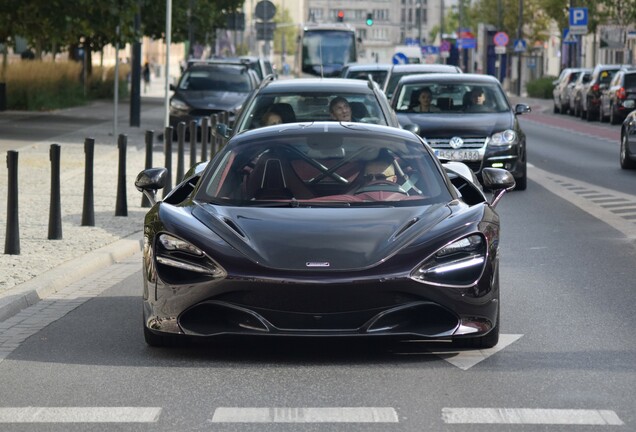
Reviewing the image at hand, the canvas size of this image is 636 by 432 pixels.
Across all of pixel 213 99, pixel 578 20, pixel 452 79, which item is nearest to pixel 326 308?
pixel 452 79

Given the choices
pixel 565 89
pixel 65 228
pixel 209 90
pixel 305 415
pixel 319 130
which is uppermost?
pixel 319 130

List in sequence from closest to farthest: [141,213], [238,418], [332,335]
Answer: [238,418]
[332,335]
[141,213]

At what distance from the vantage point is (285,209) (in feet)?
28.6

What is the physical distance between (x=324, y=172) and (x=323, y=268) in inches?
59.1

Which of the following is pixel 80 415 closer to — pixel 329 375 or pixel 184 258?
pixel 329 375

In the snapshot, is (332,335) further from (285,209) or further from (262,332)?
(285,209)

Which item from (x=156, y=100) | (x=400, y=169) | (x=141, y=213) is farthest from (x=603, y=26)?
(x=400, y=169)

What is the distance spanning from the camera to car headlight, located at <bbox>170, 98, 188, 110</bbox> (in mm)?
35406

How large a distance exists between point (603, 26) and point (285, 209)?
6773 centimetres

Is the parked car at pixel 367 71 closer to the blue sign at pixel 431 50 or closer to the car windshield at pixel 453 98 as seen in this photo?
the car windshield at pixel 453 98

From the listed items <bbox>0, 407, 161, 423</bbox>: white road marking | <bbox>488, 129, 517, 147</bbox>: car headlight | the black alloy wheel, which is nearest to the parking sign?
the black alloy wheel

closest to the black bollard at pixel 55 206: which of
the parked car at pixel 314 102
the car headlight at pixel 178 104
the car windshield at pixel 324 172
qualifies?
the parked car at pixel 314 102

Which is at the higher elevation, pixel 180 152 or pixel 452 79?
pixel 452 79

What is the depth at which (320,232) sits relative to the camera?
8.27 metres
